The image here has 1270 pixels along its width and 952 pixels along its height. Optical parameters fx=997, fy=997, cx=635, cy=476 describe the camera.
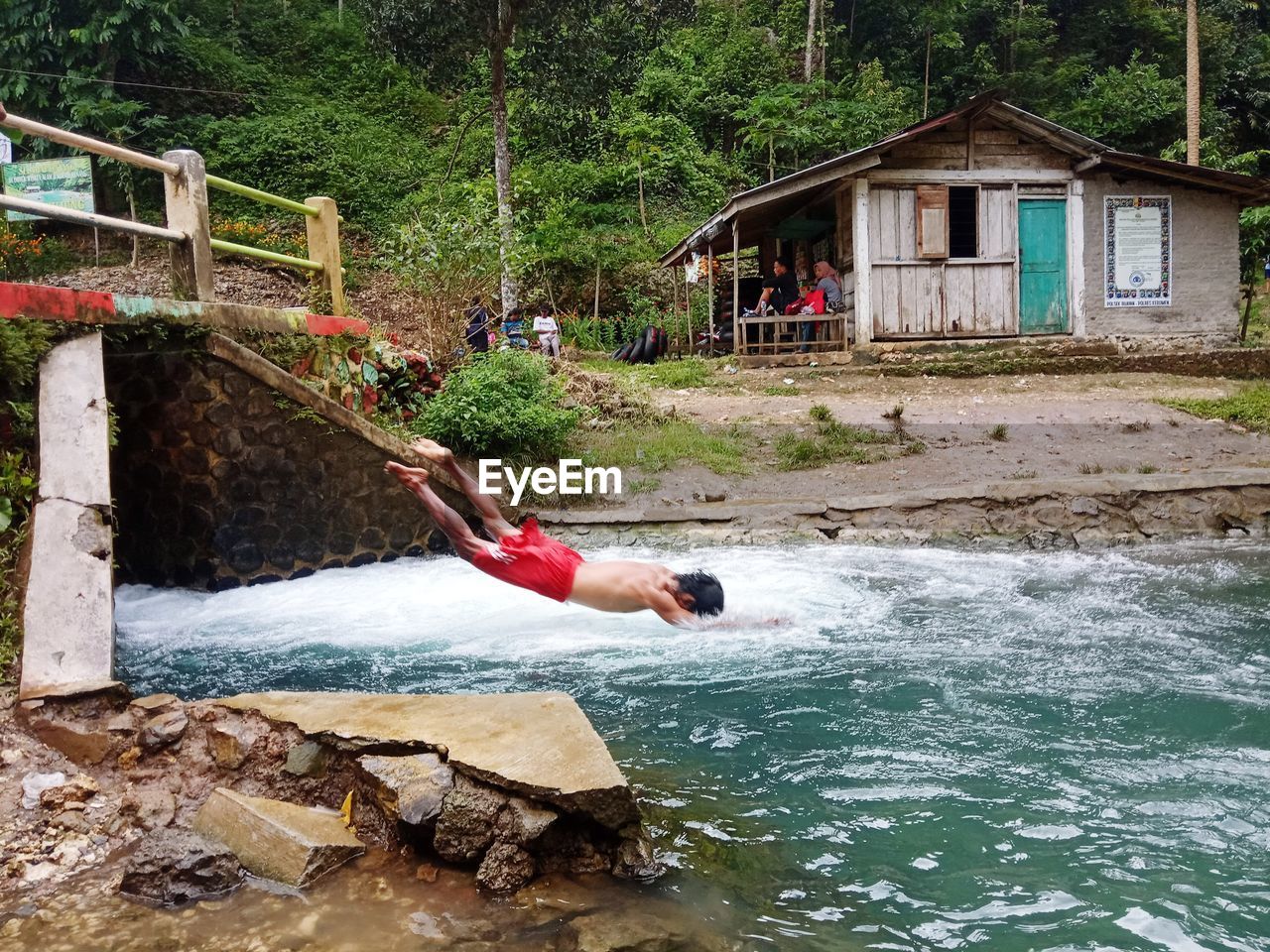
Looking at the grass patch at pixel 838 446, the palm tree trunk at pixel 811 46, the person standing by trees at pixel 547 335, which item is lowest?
the grass patch at pixel 838 446

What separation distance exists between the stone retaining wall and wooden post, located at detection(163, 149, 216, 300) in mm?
504

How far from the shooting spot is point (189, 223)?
7.16 metres

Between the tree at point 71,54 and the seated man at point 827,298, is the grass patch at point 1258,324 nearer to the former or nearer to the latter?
the seated man at point 827,298

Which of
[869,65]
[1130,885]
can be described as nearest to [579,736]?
[1130,885]

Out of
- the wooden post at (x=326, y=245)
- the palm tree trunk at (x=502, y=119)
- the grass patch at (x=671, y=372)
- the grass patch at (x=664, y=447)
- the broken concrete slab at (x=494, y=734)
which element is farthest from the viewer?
the palm tree trunk at (x=502, y=119)

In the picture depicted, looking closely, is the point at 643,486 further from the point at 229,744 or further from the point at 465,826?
the point at 465,826

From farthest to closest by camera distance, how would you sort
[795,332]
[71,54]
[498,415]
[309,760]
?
1. [71,54]
2. [795,332]
3. [498,415]
4. [309,760]

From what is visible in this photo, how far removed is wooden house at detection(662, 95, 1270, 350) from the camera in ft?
53.1

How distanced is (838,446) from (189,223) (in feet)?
22.3

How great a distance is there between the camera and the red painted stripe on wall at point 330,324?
861cm

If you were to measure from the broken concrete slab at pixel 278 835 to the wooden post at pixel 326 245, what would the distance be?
6308 millimetres

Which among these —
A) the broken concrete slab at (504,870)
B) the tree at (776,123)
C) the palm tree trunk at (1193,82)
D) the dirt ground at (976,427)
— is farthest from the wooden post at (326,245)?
the palm tree trunk at (1193,82)

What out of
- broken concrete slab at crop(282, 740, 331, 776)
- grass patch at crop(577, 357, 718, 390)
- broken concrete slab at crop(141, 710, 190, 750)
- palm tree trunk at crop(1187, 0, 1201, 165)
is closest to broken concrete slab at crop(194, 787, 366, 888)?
broken concrete slab at crop(282, 740, 331, 776)

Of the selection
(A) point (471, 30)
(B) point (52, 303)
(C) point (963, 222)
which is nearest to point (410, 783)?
(B) point (52, 303)
